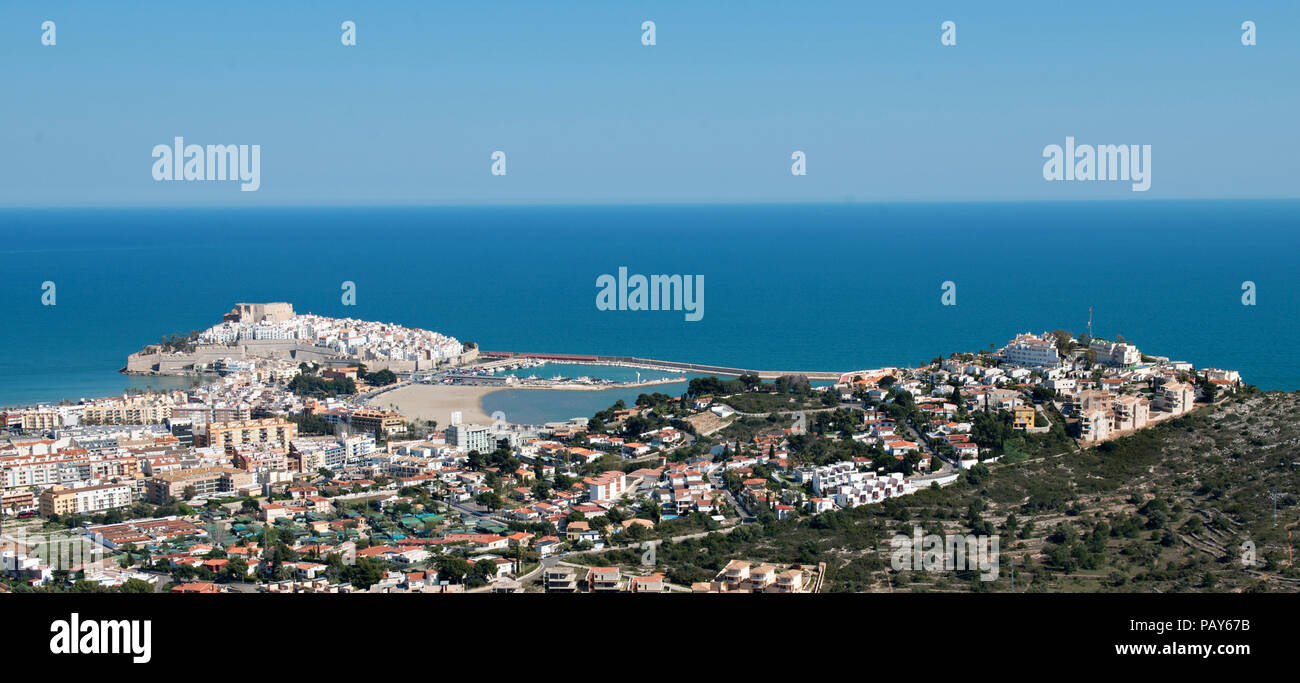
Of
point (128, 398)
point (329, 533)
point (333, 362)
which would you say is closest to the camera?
point (329, 533)

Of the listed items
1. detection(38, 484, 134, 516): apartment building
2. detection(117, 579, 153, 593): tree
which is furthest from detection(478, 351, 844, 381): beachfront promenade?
detection(117, 579, 153, 593): tree

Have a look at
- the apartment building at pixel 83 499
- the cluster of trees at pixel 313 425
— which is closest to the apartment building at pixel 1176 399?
the cluster of trees at pixel 313 425

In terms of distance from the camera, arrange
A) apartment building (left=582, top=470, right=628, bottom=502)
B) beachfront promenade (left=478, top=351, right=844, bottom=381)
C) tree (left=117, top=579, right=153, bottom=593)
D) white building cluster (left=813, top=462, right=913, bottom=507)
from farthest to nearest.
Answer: beachfront promenade (left=478, top=351, right=844, bottom=381), apartment building (left=582, top=470, right=628, bottom=502), white building cluster (left=813, top=462, right=913, bottom=507), tree (left=117, top=579, right=153, bottom=593)

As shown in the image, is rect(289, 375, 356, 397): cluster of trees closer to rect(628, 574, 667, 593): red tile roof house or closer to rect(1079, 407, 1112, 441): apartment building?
rect(1079, 407, 1112, 441): apartment building

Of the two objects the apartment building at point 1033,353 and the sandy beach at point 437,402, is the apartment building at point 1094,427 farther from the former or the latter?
the sandy beach at point 437,402

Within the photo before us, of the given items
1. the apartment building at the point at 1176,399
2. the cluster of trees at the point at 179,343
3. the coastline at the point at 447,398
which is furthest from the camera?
the cluster of trees at the point at 179,343
